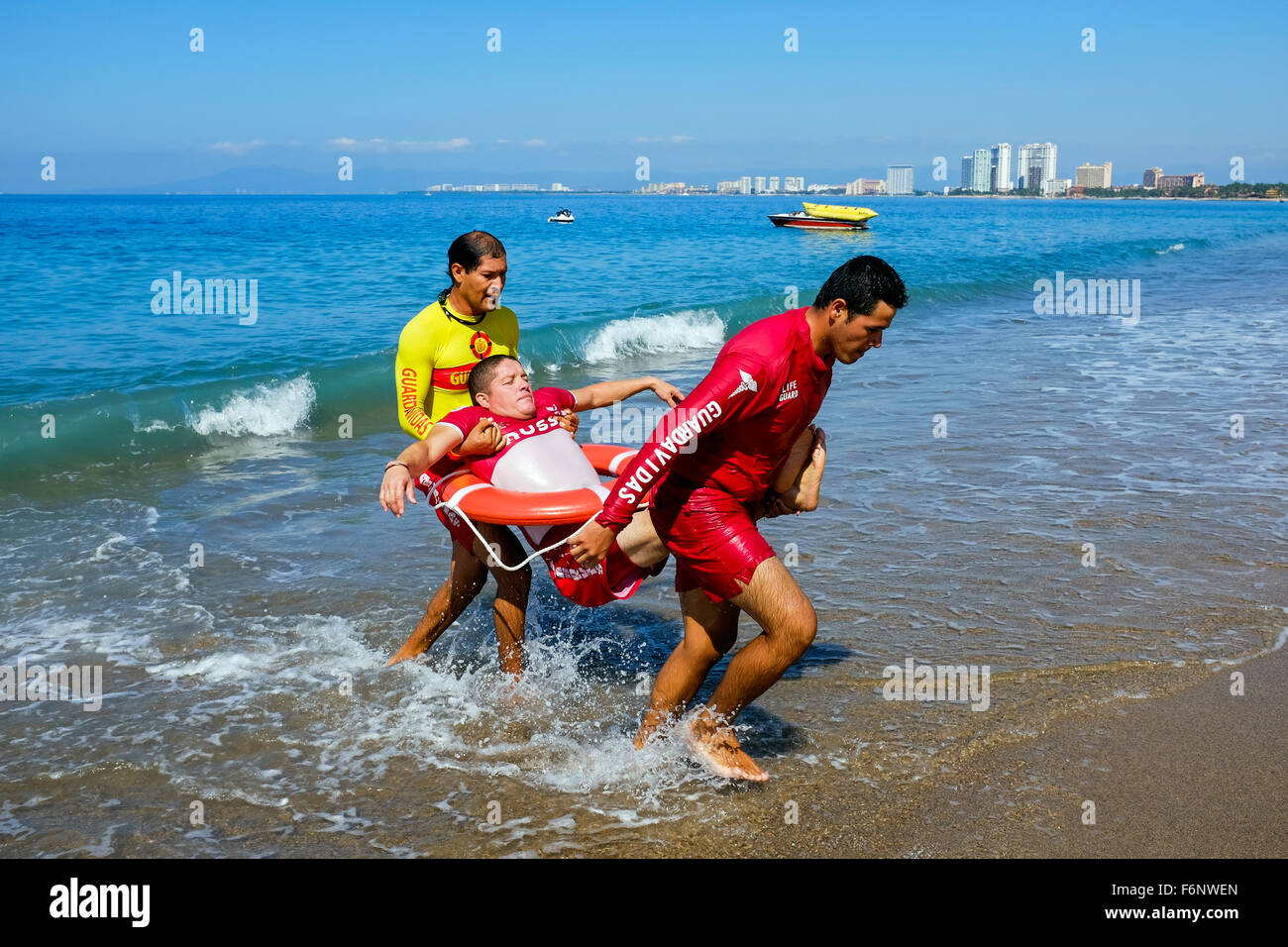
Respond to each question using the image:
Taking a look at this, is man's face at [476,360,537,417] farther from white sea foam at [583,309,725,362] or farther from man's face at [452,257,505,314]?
white sea foam at [583,309,725,362]

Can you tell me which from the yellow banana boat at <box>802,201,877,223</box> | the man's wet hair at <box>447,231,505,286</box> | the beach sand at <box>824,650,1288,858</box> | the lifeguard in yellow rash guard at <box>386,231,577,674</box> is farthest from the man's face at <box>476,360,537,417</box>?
the yellow banana boat at <box>802,201,877,223</box>

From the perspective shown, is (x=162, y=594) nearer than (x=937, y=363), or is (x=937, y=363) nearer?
(x=162, y=594)

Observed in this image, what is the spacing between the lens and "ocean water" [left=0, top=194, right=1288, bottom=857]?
13.1 feet

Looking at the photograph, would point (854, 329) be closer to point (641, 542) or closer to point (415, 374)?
point (641, 542)

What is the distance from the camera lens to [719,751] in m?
4.09

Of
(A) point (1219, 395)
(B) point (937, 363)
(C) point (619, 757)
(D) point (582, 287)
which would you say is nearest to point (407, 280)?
(D) point (582, 287)

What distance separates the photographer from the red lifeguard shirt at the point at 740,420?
Result: 11.4 ft

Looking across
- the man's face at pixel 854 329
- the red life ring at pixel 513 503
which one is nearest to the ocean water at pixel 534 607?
the red life ring at pixel 513 503

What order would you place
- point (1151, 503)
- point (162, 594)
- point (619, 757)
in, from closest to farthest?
1. point (619, 757)
2. point (162, 594)
3. point (1151, 503)

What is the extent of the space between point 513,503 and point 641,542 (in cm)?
60

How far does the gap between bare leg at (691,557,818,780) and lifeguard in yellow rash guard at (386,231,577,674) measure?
4.20 ft
